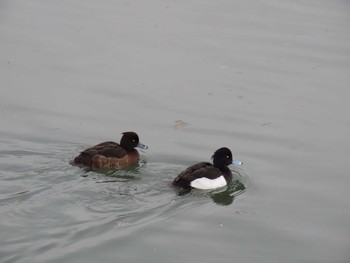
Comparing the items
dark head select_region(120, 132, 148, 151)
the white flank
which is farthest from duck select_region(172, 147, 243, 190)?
dark head select_region(120, 132, 148, 151)

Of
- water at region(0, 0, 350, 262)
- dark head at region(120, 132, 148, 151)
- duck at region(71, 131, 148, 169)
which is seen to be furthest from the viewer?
dark head at region(120, 132, 148, 151)

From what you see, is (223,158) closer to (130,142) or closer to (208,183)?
(208,183)

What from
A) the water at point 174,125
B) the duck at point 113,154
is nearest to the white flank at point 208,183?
the water at point 174,125

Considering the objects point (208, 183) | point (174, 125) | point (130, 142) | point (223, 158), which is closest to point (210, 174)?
point (208, 183)

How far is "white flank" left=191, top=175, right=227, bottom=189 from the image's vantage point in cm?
1114

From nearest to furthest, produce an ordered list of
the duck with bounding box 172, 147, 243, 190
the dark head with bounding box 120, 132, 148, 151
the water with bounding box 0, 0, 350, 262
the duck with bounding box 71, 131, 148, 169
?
the water with bounding box 0, 0, 350, 262 → the duck with bounding box 172, 147, 243, 190 → the duck with bounding box 71, 131, 148, 169 → the dark head with bounding box 120, 132, 148, 151

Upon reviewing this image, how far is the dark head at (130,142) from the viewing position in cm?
1187

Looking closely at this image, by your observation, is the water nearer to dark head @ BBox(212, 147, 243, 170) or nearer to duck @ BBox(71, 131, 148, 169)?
duck @ BBox(71, 131, 148, 169)

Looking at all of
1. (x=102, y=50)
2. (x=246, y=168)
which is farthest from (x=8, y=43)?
(x=246, y=168)

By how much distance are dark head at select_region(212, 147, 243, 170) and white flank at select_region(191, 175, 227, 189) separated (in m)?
0.17

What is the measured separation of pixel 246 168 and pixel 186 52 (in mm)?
4437

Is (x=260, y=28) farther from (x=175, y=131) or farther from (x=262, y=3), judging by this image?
(x=175, y=131)

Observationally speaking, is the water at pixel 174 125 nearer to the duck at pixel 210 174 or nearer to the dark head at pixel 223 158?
the duck at pixel 210 174

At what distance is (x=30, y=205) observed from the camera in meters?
10.0
